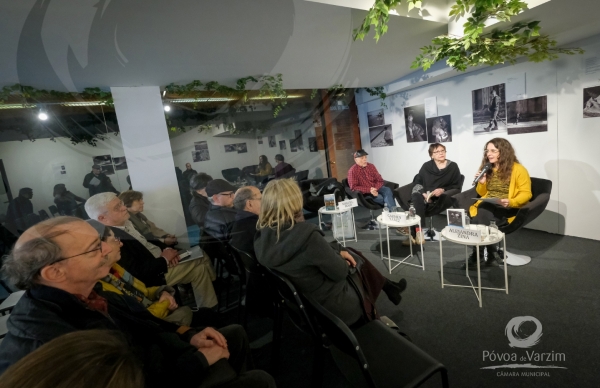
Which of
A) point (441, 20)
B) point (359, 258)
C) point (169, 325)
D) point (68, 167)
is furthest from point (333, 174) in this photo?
point (169, 325)

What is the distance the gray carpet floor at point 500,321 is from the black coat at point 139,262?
3.14 feet

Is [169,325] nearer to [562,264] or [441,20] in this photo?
[441,20]

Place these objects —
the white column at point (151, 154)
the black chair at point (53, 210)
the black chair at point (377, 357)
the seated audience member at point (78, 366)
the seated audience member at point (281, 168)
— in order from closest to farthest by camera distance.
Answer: the seated audience member at point (78, 366), the black chair at point (377, 357), the black chair at point (53, 210), the white column at point (151, 154), the seated audience member at point (281, 168)

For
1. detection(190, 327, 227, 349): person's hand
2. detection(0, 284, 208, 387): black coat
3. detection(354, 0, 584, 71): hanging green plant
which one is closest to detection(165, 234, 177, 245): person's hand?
detection(0, 284, 208, 387): black coat

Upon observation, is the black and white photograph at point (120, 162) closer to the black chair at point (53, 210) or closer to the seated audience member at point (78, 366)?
the black chair at point (53, 210)

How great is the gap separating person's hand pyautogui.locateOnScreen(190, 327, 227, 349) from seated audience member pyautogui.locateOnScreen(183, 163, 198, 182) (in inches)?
105

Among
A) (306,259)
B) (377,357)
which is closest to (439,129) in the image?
(306,259)

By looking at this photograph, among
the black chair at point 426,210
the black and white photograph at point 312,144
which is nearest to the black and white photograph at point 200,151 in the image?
the black and white photograph at point 312,144

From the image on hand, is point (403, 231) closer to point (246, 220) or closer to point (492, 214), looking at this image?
point (492, 214)

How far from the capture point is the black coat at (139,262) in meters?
1.98

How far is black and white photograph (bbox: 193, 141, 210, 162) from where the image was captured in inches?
150

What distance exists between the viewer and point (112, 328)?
111 cm

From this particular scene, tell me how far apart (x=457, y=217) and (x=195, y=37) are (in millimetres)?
2633

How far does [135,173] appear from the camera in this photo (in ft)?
10.9
